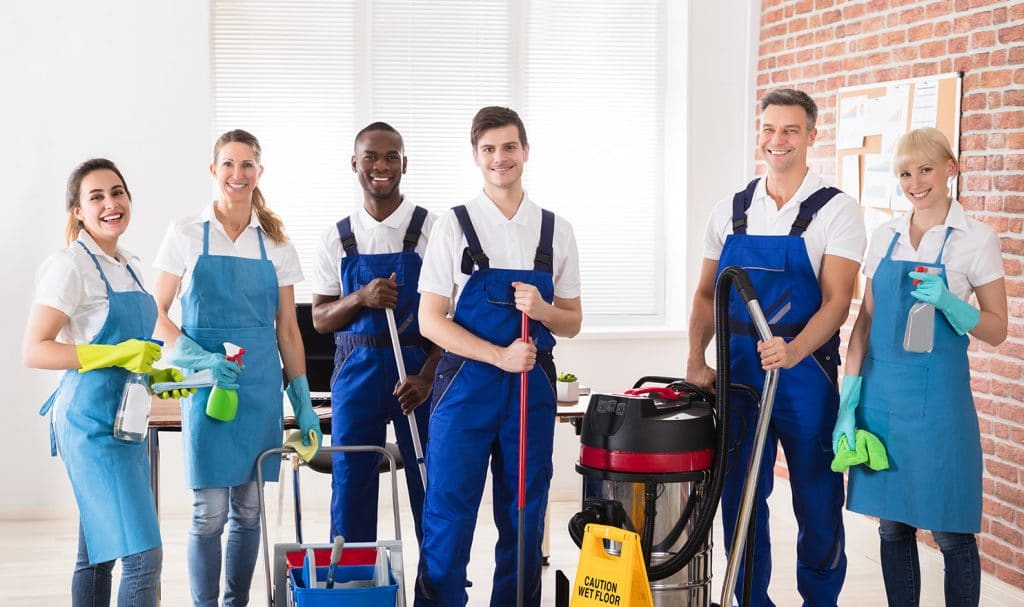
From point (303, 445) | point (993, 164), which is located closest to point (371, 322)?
point (303, 445)

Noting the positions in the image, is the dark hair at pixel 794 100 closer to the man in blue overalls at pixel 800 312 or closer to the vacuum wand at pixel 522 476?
the man in blue overalls at pixel 800 312

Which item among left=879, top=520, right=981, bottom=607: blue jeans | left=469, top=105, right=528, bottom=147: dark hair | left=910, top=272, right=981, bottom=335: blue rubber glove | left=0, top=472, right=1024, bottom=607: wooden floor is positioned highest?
left=469, top=105, right=528, bottom=147: dark hair

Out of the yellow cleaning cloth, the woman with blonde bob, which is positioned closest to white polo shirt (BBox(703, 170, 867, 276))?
the woman with blonde bob

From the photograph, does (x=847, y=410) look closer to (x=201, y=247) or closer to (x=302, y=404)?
(x=302, y=404)

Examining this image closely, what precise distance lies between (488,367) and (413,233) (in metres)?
0.70

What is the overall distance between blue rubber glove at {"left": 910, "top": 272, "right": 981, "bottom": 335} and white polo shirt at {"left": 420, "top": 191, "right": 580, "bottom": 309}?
1.03 m

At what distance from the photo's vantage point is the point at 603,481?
2879 millimetres

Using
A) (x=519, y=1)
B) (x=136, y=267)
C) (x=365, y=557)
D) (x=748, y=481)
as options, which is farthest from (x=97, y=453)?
(x=519, y=1)

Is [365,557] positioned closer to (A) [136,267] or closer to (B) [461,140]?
(A) [136,267]

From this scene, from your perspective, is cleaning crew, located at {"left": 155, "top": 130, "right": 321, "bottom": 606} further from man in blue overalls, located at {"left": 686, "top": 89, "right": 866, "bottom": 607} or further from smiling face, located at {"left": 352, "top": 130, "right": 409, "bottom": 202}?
man in blue overalls, located at {"left": 686, "top": 89, "right": 866, "bottom": 607}

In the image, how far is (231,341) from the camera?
3230 millimetres

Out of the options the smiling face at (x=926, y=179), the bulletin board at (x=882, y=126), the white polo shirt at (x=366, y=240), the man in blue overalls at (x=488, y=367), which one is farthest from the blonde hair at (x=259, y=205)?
the bulletin board at (x=882, y=126)

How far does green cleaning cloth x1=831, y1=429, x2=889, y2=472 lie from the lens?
3.11 meters

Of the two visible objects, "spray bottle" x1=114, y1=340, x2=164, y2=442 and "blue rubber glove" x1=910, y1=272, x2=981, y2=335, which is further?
"blue rubber glove" x1=910, y1=272, x2=981, y2=335
